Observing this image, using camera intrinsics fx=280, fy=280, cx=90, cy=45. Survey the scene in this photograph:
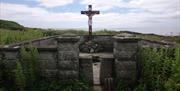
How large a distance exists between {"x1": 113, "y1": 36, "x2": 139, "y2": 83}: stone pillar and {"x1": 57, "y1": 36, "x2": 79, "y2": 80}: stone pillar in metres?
1.21

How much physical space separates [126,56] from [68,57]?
1.71 metres

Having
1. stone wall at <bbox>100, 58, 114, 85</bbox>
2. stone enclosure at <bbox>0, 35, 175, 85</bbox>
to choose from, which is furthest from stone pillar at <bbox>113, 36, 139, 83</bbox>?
stone wall at <bbox>100, 58, 114, 85</bbox>

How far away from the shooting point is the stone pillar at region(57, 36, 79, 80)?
8.21 metres

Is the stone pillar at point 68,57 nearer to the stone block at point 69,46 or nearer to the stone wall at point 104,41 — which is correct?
the stone block at point 69,46

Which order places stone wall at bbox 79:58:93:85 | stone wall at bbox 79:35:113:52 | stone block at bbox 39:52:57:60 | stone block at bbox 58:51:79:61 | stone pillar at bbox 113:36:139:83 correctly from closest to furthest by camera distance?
stone pillar at bbox 113:36:139:83, stone block at bbox 58:51:79:61, stone block at bbox 39:52:57:60, stone wall at bbox 79:58:93:85, stone wall at bbox 79:35:113:52

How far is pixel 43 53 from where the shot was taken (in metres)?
8.44

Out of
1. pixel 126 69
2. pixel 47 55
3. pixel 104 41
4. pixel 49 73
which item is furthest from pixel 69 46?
pixel 104 41

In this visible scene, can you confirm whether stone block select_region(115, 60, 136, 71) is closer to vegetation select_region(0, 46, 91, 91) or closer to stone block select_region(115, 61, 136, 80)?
stone block select_region(115, 61, 136, 80)

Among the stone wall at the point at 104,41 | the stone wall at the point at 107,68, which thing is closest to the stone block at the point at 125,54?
the stone wall at the point at 107,68

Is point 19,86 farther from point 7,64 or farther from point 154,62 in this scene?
point 154,62

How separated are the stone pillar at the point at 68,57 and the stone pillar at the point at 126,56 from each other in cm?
121

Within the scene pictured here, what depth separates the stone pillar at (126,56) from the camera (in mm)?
8148

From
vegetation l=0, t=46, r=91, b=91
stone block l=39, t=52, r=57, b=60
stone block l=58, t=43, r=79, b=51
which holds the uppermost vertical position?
stone block l=58, t=43, r=79, b=51

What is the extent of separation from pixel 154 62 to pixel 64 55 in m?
2.60
